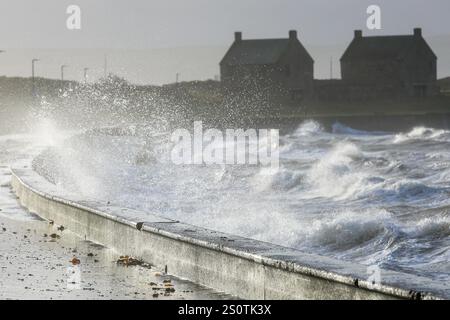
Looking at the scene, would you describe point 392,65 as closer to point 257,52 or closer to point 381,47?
point 381,47

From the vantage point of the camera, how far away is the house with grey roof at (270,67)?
93562mm

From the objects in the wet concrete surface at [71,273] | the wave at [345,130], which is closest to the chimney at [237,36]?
the wave at [345,130]

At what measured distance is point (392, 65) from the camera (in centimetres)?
9619

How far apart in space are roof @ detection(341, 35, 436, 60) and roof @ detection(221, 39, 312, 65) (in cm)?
491

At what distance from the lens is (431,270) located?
1066 centimetres

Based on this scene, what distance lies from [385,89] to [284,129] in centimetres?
1347

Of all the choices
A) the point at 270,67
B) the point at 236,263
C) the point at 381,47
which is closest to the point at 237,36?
the point at 270,67

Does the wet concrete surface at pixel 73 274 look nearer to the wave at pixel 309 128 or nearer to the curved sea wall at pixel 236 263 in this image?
the curved sea wall at pixel 236 263

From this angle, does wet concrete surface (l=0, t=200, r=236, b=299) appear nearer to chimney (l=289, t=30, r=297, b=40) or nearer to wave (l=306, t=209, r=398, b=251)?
wave (l=306, t=209, r=398, b=251)

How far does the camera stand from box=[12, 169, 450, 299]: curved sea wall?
6.14 metres

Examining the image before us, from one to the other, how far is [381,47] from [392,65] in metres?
2.99

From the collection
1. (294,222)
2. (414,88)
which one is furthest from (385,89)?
(294,222)

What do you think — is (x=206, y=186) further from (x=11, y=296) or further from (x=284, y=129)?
(x=284, y=129)

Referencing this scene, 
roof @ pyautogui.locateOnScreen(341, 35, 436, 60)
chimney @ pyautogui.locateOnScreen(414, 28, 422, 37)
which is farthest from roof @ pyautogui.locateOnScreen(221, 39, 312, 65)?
chimney @ pyautogui.locateOnScreen(414, 28, 422, 37)
